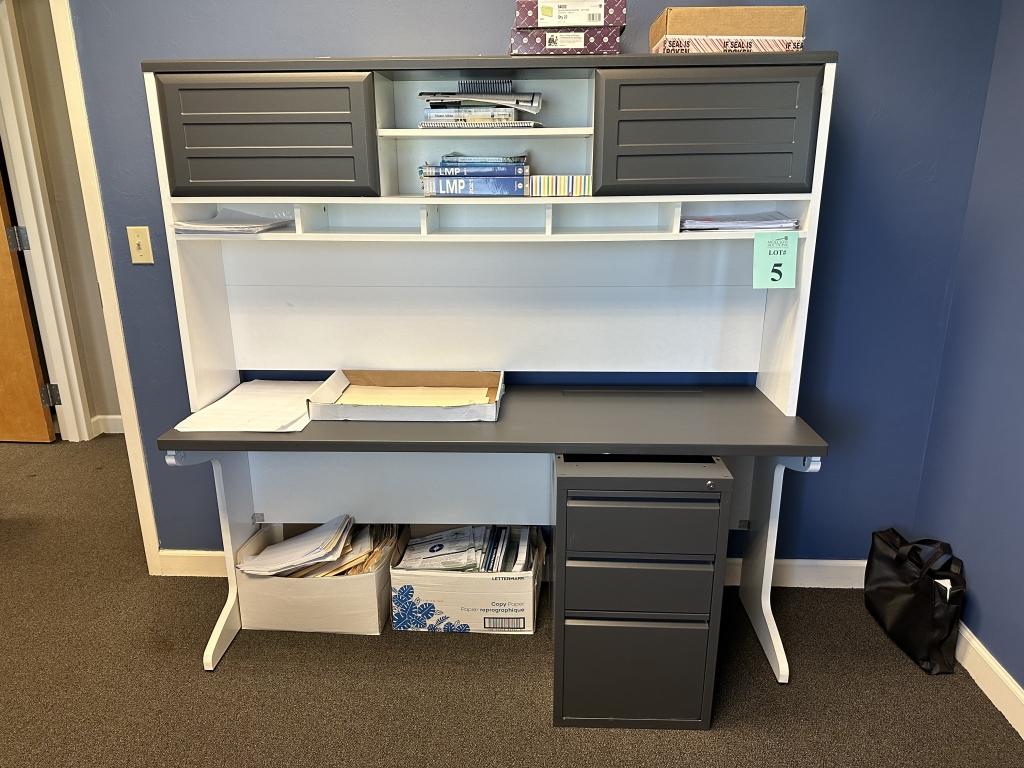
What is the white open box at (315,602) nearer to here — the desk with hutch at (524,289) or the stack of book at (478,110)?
the desk with hutch at (524,289)

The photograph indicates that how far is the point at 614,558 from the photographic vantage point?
1785 millimetres

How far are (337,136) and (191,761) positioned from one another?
1.62 m

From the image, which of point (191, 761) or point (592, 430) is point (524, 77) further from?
point (191, 761)

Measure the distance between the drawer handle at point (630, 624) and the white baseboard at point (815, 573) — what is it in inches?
29.6

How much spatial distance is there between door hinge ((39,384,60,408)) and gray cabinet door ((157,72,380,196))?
2.63m

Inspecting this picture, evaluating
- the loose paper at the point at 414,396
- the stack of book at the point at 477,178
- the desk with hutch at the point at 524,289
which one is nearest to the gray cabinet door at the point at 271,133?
the desk with hutch at the point at 524,289

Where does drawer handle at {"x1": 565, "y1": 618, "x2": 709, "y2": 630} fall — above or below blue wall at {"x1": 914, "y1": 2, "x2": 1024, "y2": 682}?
below

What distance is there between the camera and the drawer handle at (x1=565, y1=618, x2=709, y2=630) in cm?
181

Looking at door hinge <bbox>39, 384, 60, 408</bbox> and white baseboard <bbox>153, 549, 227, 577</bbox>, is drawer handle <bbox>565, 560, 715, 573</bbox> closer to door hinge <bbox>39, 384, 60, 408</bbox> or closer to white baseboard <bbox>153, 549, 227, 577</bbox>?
white baseboard <bbox>153, 549, 227, 577</bbox>

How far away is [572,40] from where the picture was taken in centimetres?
174

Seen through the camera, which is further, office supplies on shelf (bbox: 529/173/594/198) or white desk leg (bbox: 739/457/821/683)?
white desk leg (bbox: 739/457/821/683)

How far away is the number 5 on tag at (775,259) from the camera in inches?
71.5

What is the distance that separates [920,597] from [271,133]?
7.39 feet

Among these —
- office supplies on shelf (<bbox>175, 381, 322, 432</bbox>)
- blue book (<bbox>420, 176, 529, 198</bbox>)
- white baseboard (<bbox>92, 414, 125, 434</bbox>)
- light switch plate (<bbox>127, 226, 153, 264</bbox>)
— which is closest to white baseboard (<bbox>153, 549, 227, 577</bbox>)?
office supplies on shelf (<bbox>175, 381, 322, 432</bbox>)
